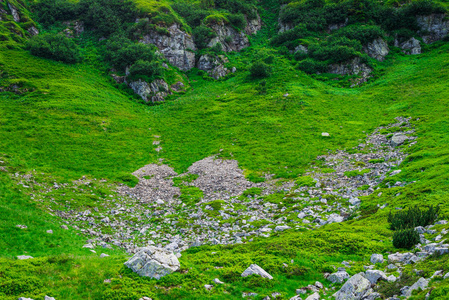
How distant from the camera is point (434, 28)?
→ 8412 cm

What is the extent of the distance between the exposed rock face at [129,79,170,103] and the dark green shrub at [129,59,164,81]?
5.37 ft

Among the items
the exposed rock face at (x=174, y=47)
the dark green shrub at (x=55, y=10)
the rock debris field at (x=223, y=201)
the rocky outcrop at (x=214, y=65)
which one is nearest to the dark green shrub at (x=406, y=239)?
the rock debris field at (x=223, y=201)

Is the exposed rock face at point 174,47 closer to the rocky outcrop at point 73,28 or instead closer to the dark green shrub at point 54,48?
the dark green shrub at point 54,48

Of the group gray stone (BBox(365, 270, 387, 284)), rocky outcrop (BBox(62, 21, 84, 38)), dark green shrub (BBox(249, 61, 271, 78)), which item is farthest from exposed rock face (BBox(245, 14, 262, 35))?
gray stone (BBox(365, 270, 387, 284))

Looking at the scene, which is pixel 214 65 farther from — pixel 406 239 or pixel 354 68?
pixel 406 239

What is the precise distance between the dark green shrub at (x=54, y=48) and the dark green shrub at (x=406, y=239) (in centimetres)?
8417

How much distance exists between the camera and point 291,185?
101ft

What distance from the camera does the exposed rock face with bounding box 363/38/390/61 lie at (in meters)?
78.7

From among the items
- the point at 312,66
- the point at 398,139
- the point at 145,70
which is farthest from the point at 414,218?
the point at 145,70

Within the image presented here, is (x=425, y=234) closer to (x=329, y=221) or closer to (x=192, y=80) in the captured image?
(x=329, y=221)

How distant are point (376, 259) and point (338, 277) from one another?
246cm

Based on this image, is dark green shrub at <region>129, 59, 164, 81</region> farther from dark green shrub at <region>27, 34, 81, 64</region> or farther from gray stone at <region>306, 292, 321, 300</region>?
gray stone at <region>306, 292, 321, 300</region>

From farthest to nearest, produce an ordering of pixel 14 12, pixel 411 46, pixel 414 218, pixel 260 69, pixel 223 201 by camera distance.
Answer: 1. pixel 14 12
2. pixel 411 46
3. pixel 260 69
4. pixel 223 201
5. pixel 414 218

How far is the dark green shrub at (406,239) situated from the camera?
13613 millimetres
